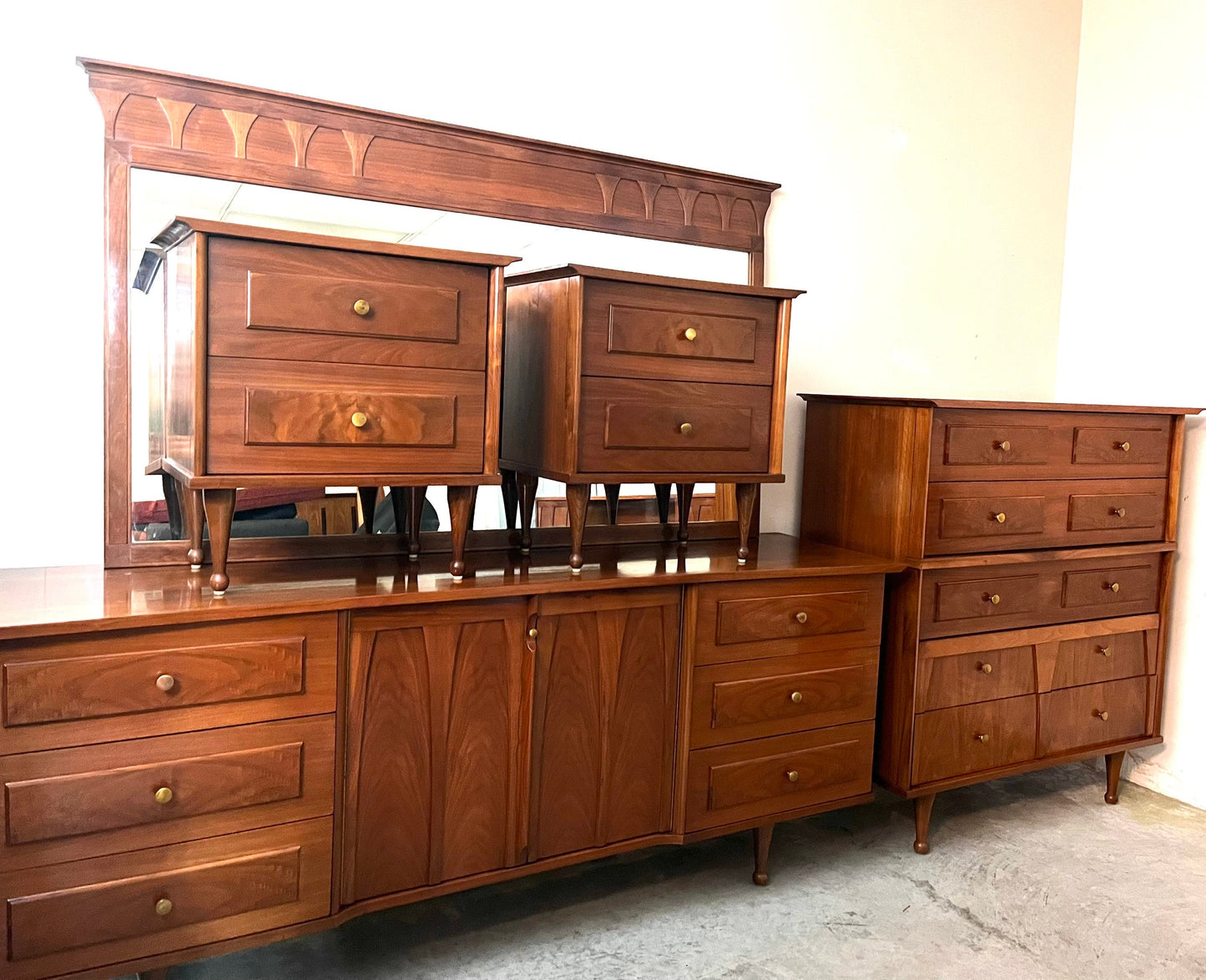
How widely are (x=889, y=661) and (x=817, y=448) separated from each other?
0.66 m

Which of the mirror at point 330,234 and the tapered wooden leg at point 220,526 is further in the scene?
the mirror at point 330,234

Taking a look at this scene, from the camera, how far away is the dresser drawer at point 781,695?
7.40 ft

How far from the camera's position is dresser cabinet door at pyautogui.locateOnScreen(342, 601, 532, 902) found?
6.16ft

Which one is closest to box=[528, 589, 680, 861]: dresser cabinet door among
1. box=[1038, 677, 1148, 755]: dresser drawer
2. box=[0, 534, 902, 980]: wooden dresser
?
box=[0, 534, 902, 980]: wooden dresser

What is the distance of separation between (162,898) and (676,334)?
5.03 ft

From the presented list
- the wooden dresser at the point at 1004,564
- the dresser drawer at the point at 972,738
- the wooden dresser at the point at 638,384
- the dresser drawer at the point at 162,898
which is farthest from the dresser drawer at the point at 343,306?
the dresser drawer at the point at 972,738

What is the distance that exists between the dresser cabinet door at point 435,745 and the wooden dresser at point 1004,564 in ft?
3.70

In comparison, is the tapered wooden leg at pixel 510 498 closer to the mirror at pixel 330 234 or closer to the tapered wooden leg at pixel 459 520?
the mirror at pixel 330 234

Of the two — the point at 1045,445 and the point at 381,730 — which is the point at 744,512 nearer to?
the point at 1045,445

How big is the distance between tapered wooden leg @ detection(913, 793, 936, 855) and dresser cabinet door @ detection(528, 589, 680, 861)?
87cm

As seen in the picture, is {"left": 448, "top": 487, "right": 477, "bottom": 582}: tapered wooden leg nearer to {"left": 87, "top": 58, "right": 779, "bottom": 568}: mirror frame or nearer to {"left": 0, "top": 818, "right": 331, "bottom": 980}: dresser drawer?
{"left": 87, "top": 58, "right": 779, "bottom": 568}: mirror frame

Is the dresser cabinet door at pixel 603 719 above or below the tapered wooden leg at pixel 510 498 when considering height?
below

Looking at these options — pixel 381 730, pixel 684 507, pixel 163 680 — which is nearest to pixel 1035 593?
pixel 684 507

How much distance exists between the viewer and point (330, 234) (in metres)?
2.23
